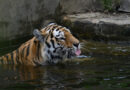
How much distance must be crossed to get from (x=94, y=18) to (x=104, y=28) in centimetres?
65

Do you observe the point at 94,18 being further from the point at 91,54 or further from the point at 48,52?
the point at 48,52

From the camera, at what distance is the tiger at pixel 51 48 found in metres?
5.55

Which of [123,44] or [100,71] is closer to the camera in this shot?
[100,71]

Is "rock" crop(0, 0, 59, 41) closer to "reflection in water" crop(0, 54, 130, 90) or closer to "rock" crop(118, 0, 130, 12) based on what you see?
"rock" crop(118, 0, 130, 12)

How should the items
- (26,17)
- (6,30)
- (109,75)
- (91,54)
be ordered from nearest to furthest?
(109,75) < (91,54) < (6,30) < (26,17)

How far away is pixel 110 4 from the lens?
9.21 m

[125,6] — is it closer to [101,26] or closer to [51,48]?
[101,26]

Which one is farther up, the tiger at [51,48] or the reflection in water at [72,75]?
the tiger at [51,48]

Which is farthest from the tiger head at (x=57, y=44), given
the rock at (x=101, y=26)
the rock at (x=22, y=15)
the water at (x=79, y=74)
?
the rock at (x=101, y=26)

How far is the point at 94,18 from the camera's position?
8.66 metres

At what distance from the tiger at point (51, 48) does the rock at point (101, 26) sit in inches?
98.0

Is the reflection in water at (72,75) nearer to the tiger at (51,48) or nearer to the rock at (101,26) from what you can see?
the tiger at (51,48)

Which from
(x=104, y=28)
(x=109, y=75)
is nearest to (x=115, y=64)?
(x=109, y=75)

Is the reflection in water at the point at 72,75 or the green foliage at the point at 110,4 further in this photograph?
the green foliage at the point at 110,4
